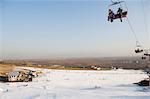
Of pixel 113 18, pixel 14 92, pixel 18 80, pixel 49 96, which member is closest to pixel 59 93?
pixel 49 96

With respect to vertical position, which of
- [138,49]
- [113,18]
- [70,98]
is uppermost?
[113,18]

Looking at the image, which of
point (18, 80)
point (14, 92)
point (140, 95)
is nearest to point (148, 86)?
point (140, 95)

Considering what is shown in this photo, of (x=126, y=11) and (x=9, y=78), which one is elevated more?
(x=126, y=11)

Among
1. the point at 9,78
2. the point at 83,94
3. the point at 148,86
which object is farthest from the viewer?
the point at 9,78

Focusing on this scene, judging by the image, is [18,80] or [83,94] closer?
[83,94]

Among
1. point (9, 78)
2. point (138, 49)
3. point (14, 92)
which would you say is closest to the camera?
point (138, 49)

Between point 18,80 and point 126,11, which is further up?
point 126,11

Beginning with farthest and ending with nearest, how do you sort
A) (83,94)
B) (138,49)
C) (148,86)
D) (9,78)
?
1. (9,78)
2. (148,86)
3. (83,94)
4. (138,49)

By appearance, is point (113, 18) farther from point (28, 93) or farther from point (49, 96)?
point (28, 93)

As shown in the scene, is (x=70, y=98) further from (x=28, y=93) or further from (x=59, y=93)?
(x=28, y=93)

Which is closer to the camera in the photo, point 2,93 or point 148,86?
point 2,93
